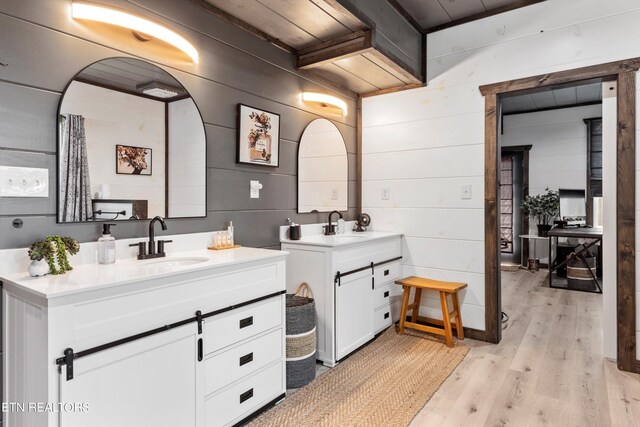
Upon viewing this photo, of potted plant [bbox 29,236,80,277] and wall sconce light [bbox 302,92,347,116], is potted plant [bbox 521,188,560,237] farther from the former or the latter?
potted plant [bbox 29,236,80,277]

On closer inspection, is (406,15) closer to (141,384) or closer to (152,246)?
(152,246)

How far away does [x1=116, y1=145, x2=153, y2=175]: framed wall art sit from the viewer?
1.87m

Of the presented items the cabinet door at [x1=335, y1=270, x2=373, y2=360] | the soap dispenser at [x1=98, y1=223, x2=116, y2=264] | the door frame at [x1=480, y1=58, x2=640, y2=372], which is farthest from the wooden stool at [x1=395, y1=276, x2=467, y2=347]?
the soap dispenser at [x1=98, y1=223, x2=116, y2=264]

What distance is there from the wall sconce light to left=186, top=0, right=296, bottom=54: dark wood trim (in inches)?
13.8

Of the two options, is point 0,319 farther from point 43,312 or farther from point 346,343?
point 346,343

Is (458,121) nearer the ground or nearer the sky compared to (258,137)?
nearer the sky

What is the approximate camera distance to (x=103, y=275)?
1447 millimetres

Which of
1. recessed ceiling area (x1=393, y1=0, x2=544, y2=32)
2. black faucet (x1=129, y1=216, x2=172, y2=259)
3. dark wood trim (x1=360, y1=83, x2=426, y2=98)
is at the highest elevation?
recessed ceiling area (x1=393, y1=0, x2=544, y2=32)

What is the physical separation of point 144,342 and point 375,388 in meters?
1.41

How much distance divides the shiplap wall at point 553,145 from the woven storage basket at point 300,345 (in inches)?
196

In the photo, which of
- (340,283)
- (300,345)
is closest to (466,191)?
(340,283)

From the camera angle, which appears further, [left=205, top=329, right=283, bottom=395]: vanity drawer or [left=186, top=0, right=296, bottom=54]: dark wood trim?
[left=186, top=0, right=296, bottom=54]: dark wood trim

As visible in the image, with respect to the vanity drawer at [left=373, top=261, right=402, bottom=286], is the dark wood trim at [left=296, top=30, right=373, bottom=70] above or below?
above

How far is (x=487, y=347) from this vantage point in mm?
2898
